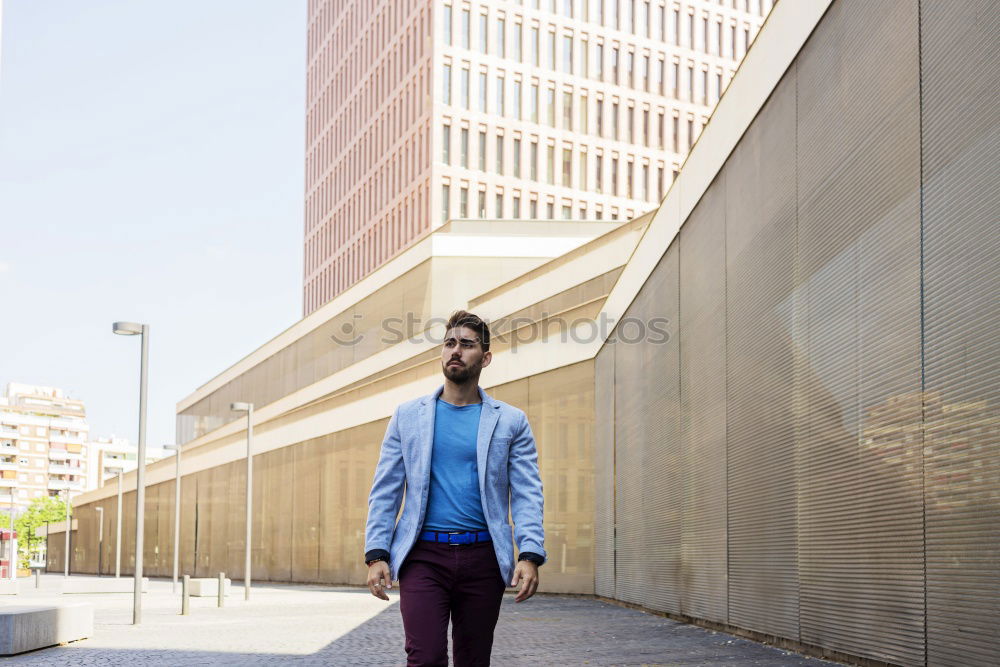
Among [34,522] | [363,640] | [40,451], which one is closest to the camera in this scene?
[363,640]

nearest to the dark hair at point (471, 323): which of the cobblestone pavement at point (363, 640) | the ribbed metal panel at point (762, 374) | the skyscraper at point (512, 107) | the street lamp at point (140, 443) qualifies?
the cobblestone pavement at point (363, 640)

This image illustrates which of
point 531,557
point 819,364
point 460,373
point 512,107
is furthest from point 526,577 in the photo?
point 512,107

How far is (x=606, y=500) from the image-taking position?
2334 cm

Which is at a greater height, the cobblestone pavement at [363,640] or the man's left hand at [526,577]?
the man's left hand at [526,577]

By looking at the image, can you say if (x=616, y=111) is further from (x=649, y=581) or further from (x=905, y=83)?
(x=905, y=83)

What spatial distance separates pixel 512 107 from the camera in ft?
213

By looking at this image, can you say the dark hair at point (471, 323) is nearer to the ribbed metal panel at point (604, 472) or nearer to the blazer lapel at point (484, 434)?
the blazer lapel at point (484, 434)

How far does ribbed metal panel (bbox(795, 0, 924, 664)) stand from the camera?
27.4 feet

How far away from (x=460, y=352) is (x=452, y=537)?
0.66 m

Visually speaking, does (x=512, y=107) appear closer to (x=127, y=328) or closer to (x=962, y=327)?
(x=127, y=328)

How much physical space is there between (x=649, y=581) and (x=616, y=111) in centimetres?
5361

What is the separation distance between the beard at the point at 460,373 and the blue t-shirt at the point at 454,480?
146 mm

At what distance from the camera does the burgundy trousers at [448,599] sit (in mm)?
4473

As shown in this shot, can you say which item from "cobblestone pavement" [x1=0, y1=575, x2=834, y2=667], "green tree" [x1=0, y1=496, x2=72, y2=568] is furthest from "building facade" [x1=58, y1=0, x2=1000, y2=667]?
"green tree" [x1=0, y1=496, x2=72, y2=568]
